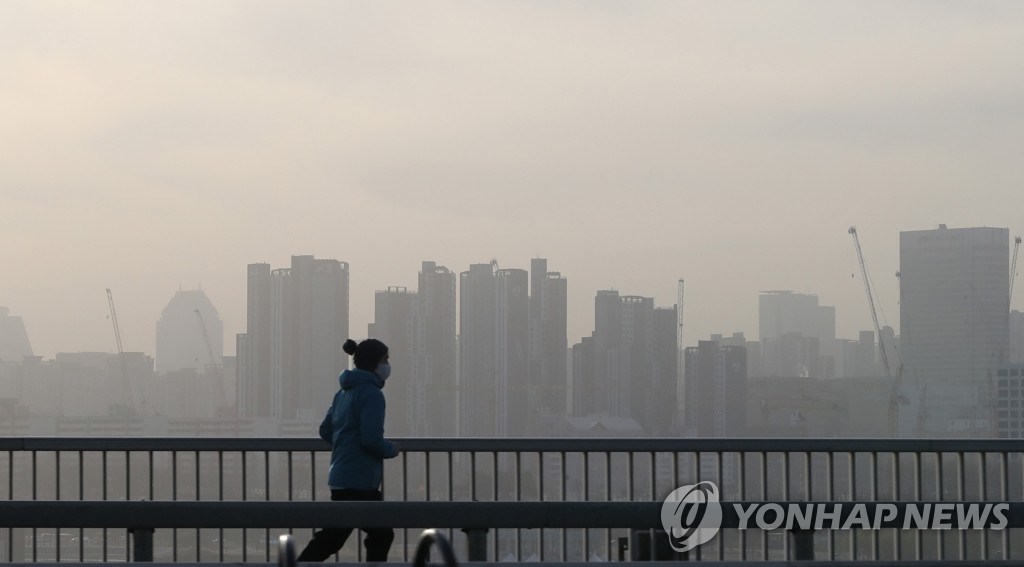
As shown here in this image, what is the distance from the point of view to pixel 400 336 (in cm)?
7306

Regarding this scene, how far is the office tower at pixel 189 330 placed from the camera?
324 feet

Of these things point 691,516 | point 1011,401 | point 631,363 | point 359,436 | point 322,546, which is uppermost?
point 359,436

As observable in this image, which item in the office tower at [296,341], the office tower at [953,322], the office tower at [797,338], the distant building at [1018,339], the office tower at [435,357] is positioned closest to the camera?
the distant building at [1018,339]

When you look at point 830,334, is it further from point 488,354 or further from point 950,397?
point 488,354

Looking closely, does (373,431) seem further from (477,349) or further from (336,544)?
(477,349)

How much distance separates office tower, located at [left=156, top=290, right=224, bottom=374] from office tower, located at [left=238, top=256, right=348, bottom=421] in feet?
54.1

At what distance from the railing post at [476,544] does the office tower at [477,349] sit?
220ft

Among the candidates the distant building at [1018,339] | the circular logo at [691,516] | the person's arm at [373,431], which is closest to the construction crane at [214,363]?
the distant building at [1018,339]

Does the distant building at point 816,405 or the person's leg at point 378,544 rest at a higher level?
the person's leg at point 378,544

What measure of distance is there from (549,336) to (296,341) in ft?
48.6

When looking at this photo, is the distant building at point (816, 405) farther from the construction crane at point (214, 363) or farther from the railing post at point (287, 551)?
the railing post at point (287, 551)

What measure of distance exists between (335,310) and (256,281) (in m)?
14.3

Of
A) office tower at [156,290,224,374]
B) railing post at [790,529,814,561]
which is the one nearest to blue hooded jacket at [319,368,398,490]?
railing post at [790,529,814,561]

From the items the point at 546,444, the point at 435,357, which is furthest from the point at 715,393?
the point at 546,444
